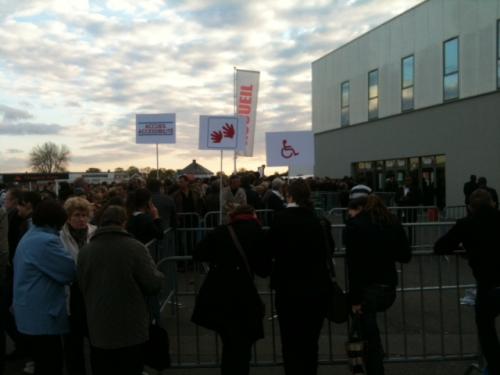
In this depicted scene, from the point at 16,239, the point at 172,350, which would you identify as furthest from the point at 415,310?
the point at 16,239

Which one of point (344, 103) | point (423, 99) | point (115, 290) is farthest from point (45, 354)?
point (344, 103)

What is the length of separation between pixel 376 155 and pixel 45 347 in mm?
26793

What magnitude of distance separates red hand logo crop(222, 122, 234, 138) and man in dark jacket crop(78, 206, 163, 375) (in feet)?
21.8

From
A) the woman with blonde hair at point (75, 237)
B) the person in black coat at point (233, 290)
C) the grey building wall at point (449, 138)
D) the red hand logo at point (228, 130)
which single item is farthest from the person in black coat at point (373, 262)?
the grey building wall at point (449, 138)

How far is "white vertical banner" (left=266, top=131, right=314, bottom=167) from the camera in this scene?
11.9 metres

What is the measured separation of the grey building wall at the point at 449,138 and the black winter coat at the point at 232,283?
18.0 meters

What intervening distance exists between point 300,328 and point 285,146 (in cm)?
784

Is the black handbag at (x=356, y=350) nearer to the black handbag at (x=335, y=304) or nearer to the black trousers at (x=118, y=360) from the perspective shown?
the black handbag at (x=335, y=304)

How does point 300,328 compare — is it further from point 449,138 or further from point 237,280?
point 449,138

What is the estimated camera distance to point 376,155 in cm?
2948

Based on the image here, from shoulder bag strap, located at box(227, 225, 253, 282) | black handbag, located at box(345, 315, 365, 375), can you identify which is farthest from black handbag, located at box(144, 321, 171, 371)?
black handbag, located at box(345, 315, 365, 375)

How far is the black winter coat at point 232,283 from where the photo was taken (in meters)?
4.30

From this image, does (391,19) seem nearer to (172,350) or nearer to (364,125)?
(364,125)

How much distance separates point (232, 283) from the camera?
4309mm
